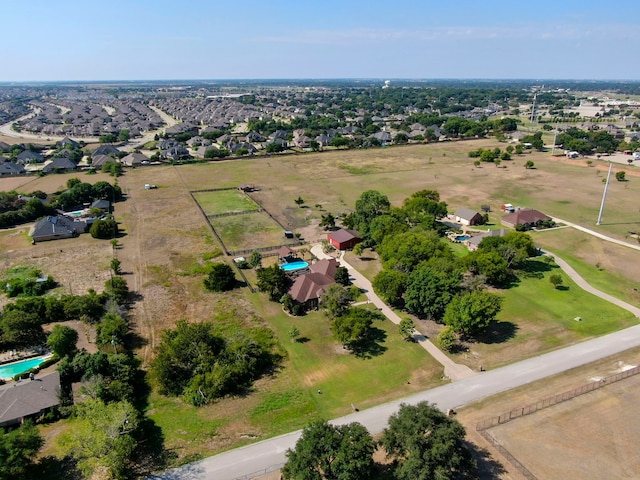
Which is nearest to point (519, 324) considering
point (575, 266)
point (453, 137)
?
point (575, 266)

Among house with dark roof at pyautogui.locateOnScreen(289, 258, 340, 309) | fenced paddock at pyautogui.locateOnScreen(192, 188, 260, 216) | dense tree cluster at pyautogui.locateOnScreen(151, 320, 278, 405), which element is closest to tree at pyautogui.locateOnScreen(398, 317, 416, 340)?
house with dark roof at pyautogui.locateOnScreen(289, 258, 340, 309)

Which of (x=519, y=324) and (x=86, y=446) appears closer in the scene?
(x=86, y=446)

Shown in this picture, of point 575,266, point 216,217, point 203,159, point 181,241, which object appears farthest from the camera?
point 203,159

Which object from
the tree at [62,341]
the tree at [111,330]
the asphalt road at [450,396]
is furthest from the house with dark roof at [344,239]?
the tree at [62,341]

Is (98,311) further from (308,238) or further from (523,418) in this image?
(523,418)

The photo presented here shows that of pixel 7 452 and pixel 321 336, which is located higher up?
pixel 7 452

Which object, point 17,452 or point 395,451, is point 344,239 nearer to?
point 395,451

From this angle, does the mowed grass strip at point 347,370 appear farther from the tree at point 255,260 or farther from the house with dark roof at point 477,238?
the house with dark roof at point 477,238
